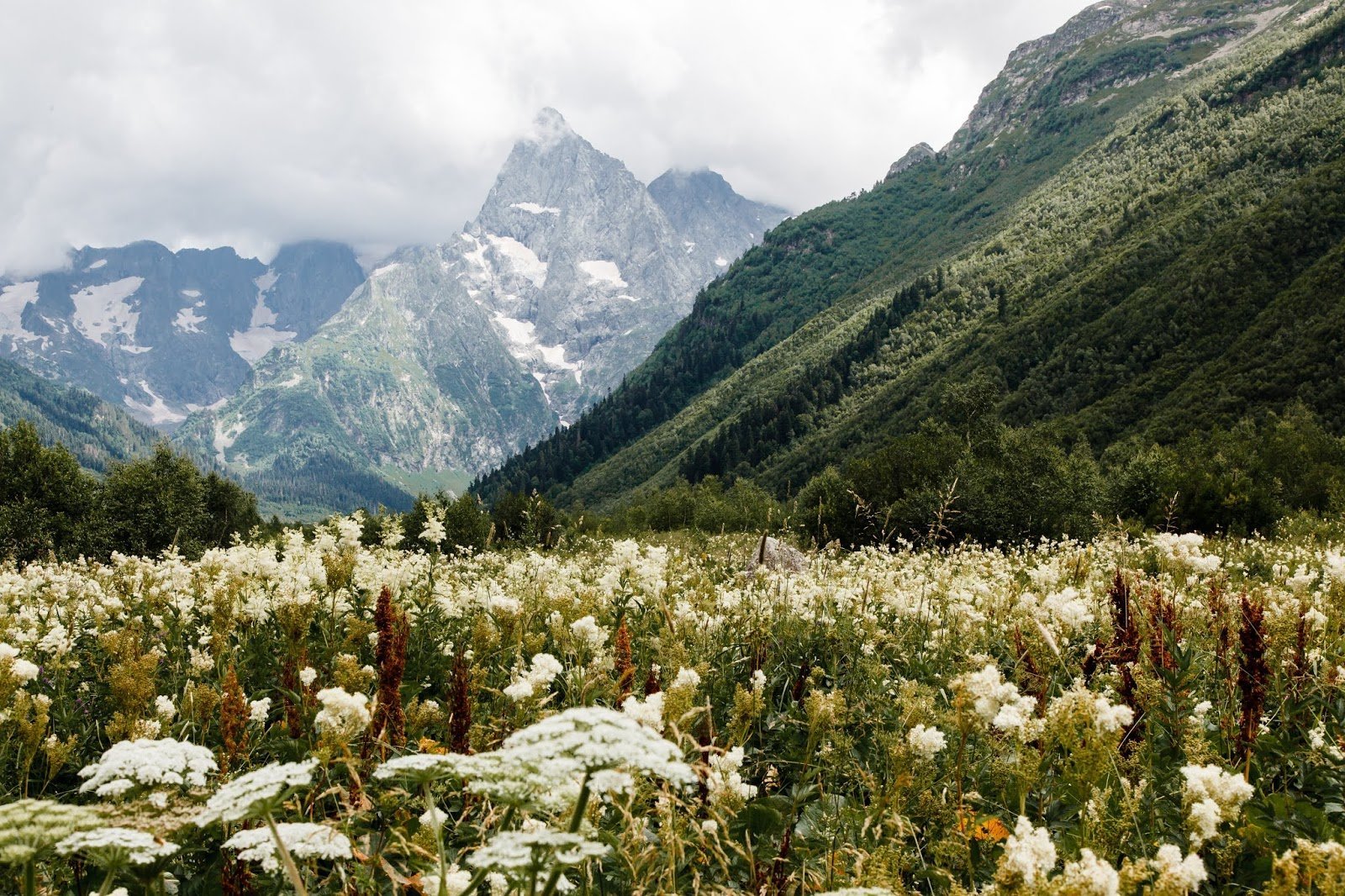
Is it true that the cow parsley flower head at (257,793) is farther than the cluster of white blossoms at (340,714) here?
No

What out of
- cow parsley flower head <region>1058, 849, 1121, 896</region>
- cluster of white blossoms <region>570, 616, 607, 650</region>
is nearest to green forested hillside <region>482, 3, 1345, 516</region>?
cluster of white blossoms <region>570, 616, 607, 650</region>

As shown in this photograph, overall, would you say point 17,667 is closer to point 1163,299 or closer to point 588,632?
point 588,632

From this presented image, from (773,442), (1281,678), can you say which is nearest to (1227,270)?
(773,442)

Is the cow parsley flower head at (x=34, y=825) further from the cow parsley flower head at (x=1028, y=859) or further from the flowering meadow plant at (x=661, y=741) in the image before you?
the cow parsley flower head at (x=1028, y=859)

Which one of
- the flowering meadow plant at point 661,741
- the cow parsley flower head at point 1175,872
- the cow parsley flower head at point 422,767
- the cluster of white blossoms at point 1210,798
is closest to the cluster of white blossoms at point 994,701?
the flowering meadow plant at point 661,741

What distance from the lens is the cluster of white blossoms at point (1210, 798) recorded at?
2.52m

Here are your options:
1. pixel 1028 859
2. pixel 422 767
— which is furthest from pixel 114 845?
pixel 1028 859

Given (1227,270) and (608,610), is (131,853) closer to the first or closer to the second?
(608,610)

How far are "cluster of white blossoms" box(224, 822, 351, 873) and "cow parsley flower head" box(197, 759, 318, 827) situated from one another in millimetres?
151

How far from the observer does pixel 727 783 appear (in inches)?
126

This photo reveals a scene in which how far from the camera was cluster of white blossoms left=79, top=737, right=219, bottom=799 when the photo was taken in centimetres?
187

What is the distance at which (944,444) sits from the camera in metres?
56.1

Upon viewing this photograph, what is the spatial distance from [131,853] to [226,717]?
1.76 meters

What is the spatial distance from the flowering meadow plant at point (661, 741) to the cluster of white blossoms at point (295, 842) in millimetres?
12
